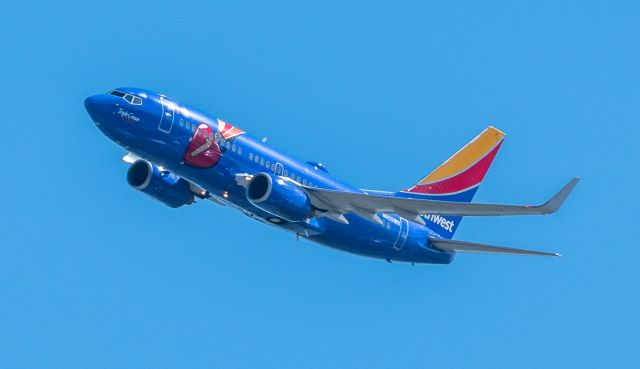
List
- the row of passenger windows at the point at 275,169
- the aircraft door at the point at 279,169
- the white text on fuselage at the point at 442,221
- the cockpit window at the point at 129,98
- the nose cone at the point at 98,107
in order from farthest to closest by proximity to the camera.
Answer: the white text on fuselage at the point at 442,221
the aircraft door at the point at 279,169
the row of passenger windows at the point at 275,169
the cockpit window at the point at 129,98
the nose cone at the point at 98,107

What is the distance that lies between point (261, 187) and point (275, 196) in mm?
926

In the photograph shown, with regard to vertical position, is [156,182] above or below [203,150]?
below

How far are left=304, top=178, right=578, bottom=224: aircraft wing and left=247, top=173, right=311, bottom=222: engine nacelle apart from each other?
1.70 m

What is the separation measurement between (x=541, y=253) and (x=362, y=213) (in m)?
9.27

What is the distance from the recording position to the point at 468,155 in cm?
7206

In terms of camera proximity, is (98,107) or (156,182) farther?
(156,182)

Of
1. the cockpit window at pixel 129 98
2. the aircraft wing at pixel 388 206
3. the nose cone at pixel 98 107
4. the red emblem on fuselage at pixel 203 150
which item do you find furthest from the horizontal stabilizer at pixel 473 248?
the nose cone at pixel 98 107

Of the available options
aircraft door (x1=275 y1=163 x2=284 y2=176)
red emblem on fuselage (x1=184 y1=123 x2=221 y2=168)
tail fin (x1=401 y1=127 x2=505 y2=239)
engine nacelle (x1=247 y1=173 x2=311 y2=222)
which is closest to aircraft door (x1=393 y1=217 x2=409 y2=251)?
tail fin (x1=401 y1=127 x2=505 y2=239)

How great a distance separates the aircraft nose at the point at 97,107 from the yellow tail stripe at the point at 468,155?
20648 mm

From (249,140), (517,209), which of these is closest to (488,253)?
(517,209)

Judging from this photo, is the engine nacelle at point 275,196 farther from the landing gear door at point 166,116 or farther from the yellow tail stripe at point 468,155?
the yellow tail stripe at point 468,155

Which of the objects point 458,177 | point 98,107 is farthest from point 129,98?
point 458,177

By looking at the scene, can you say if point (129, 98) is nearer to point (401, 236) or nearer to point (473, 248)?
point (401, 236)

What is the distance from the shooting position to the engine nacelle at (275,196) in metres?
59.1
